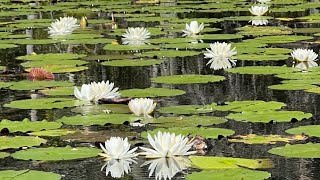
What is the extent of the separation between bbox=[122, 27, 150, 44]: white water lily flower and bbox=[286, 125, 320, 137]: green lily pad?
155 inches

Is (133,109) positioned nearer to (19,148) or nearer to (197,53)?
(19,148)

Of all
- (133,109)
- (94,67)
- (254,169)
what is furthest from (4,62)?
(254,169)

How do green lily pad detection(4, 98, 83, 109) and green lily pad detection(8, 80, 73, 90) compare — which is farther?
green lily pad detection(8, 80, 73, 90)

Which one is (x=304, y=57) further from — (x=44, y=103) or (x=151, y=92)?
(x=44, y=103)

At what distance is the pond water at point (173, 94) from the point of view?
3.24m

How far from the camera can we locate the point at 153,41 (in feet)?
25.1

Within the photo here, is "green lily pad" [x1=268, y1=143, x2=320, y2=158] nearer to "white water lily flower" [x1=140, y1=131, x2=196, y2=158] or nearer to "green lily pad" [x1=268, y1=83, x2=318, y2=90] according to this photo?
"white water lily flower" [x1=140, y1=131, x2=196, y2=158]

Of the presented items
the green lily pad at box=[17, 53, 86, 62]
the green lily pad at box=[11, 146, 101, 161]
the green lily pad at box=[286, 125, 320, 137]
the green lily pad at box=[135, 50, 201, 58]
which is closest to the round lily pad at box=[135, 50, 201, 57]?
the green lily pad at box=[135, 50, 201, 58]

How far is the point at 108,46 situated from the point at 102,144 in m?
3.82

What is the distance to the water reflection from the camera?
10.1 feet

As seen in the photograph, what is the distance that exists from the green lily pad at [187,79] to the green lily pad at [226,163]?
2.00 meters

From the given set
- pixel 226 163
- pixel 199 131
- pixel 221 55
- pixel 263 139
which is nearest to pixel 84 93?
pixel 199 131

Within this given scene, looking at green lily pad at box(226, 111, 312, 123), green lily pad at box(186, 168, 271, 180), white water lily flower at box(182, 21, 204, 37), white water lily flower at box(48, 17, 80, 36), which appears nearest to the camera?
green lily pad at box(186, 168, 271, 180)

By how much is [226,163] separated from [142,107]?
3.32ft
